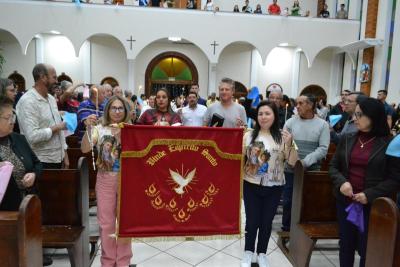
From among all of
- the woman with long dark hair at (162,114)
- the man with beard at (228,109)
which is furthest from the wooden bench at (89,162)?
the man with beard at (228,109)

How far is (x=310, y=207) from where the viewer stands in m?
3.32

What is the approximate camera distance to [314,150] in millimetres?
3615

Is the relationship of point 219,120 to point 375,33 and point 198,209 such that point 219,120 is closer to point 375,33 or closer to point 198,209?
point 198,209

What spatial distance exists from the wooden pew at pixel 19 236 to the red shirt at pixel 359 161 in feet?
6.76

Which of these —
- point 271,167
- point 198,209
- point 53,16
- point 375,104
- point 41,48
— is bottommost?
point 198,209

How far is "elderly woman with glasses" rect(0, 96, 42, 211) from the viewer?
87.5 inches

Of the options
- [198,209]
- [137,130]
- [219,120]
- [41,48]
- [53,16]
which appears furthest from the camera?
[41,48]

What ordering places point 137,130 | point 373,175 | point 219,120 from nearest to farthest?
1. point 373,175
2. point 137,130
3. point 219,120

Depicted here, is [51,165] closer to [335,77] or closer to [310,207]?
[310,207]

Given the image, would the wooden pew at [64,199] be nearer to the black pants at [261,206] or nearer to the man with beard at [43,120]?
the man with beard at [43,120]

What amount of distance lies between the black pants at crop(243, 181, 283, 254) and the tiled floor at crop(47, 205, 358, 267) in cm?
51

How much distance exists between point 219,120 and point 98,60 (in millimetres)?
11623

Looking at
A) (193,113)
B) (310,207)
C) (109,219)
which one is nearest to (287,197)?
(310,207)

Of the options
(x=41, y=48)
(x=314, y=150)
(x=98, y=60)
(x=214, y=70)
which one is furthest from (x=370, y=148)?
(x=41, y=48)
